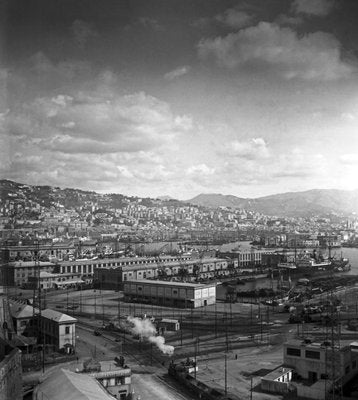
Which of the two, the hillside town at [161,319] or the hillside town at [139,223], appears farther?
the hillside town at [139,223]

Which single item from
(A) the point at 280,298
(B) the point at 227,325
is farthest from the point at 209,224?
(B) the point at 227,325

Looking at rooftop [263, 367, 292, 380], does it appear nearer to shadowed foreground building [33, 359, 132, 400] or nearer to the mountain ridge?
shadowed foreground building [33, 359, 132, 400]

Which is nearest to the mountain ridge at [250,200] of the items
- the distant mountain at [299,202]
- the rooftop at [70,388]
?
the distant mountain at [299,202]

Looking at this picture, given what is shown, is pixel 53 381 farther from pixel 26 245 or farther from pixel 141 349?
pixel 26 245

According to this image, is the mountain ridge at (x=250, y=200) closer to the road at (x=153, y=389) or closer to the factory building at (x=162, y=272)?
the factory building at (x=162, y=272)

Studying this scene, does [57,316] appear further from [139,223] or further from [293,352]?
[139,223]

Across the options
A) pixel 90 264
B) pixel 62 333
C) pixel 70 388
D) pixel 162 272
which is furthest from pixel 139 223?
pixel 70 388
